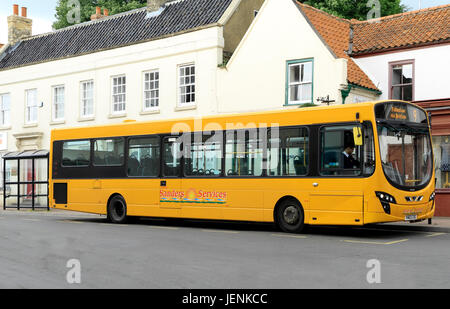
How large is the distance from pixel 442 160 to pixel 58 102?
64.7ft

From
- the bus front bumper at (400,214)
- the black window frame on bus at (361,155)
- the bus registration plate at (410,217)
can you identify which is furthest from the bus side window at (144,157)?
the bus registration plate at (410,217)

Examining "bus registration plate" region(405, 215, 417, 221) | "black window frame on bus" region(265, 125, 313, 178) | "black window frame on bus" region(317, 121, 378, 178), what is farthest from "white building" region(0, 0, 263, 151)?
"bus registration plate" region(405, 215, 417, 221)

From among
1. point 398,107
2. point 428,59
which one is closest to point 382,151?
point 398,107

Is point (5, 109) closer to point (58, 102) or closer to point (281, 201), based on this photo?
point (58, 102)

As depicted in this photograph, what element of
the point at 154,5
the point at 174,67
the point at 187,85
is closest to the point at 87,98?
the point at 154,5

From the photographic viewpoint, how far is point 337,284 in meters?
8.00

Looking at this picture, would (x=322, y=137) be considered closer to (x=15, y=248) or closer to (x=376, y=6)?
(x=15, y=248)

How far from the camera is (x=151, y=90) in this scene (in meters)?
28.1

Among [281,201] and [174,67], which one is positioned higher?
[174,67]

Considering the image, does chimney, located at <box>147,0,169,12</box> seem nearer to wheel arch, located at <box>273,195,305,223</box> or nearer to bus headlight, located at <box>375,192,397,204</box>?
wheel arch, located at <box>273,195,305,223</box>

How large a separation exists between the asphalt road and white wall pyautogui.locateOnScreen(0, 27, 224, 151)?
1089 centimetres

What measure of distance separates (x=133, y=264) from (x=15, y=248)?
3393 millimetres

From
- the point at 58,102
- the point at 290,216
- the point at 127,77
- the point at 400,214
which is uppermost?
the point at 127,77

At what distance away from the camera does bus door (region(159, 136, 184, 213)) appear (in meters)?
17.2
